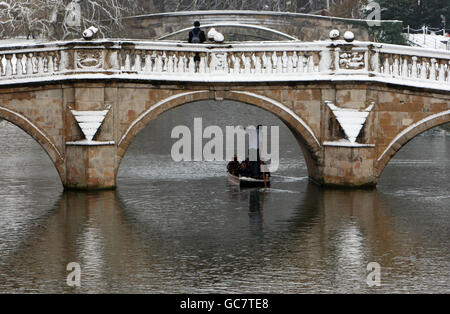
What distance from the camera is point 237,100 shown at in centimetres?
2645

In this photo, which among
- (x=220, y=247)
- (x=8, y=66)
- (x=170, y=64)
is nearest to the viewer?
(x=220, y=247)

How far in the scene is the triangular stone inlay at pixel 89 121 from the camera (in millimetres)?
25719

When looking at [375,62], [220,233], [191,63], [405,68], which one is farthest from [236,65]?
[220,233]

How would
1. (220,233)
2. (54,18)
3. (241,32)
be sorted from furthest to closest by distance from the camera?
(241,32)
(54,18)
(220,233)

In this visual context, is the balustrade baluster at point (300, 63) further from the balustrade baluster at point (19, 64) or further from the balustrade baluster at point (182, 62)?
the balustrade baluster at point (19, 64)

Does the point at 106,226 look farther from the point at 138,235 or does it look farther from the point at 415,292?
the point at 415,292

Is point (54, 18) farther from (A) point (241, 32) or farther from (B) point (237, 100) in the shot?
(B) point (237, 100)

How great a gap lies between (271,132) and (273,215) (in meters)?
26.1

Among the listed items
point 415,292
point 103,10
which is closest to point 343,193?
point 415,292

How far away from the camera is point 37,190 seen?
2788 centimetres

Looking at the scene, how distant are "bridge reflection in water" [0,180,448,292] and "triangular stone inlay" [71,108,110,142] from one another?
1.43 m

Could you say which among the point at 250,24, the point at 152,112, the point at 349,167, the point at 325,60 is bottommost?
the point at 349,167

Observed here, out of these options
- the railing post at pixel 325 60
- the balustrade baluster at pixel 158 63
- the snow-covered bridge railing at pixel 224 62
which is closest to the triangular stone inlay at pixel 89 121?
the snow-covered bridge railing at pixel 224 62

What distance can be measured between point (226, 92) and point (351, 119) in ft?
10.1
